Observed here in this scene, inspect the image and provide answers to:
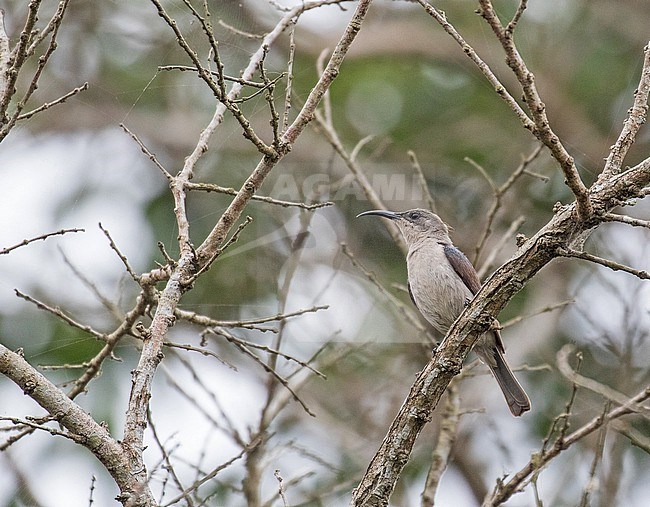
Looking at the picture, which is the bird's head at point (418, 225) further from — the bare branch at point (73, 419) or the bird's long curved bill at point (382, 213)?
the bare branch at point (73, 419)

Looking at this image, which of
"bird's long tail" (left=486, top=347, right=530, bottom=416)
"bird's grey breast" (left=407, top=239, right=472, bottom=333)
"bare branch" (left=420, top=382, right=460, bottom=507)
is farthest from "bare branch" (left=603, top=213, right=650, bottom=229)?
"bird's grey breast" (left=407, top=239, right=472, bottom=333)

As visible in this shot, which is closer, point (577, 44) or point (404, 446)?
point (404, 446)

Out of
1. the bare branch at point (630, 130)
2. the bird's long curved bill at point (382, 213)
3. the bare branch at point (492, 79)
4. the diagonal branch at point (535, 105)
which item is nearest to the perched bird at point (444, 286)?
the bird's long curved bill at point (382, 213)

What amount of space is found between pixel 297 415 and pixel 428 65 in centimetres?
455

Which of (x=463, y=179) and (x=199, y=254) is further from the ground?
(x=463, y=179)

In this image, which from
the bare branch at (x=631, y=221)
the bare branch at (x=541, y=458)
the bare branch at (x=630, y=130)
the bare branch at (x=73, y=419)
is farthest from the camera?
the bare branch at (x=541, y=458)

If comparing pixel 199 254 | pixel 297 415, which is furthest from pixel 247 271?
pixel 199 254

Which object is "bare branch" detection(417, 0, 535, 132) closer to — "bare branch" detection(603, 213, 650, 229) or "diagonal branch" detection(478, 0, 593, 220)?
"diagonal branch" detection(478, 0, 593, 220)

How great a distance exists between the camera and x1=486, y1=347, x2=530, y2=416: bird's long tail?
4941 mm

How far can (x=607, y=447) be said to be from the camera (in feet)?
19.0

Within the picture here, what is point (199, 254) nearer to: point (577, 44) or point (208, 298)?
point (208, 298)

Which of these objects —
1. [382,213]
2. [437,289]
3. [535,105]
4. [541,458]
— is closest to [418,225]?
[382,213]

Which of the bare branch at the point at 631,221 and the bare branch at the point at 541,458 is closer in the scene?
the bare branch at the point at 631,221

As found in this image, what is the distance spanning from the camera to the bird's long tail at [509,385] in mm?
4941
